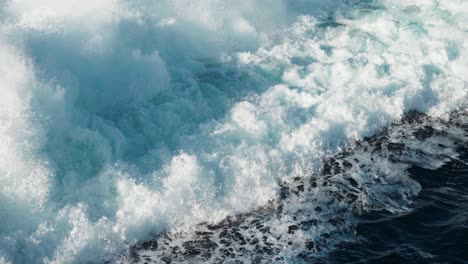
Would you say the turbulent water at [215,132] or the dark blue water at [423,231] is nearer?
the dark blue water at [423,231]

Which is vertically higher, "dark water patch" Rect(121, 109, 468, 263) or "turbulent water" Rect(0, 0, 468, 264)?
"turbulent water" Rect(0, 0, 468, 264)

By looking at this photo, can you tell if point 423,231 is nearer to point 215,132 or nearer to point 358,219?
point 358,219

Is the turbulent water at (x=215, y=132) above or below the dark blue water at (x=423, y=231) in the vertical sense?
above

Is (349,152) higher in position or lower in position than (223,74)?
lower

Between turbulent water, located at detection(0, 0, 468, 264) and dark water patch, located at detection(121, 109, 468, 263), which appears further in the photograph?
turbulent water, located at detection(0, 0, 468, 264)

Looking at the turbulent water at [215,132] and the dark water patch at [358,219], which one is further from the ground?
the turbulent water at [215,132]

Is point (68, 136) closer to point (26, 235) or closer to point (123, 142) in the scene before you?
point (123, 142)

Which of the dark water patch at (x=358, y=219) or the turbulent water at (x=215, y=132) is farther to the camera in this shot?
the turbulent water at (x=215, y=132)

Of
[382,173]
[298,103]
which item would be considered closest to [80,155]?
[298,103]
